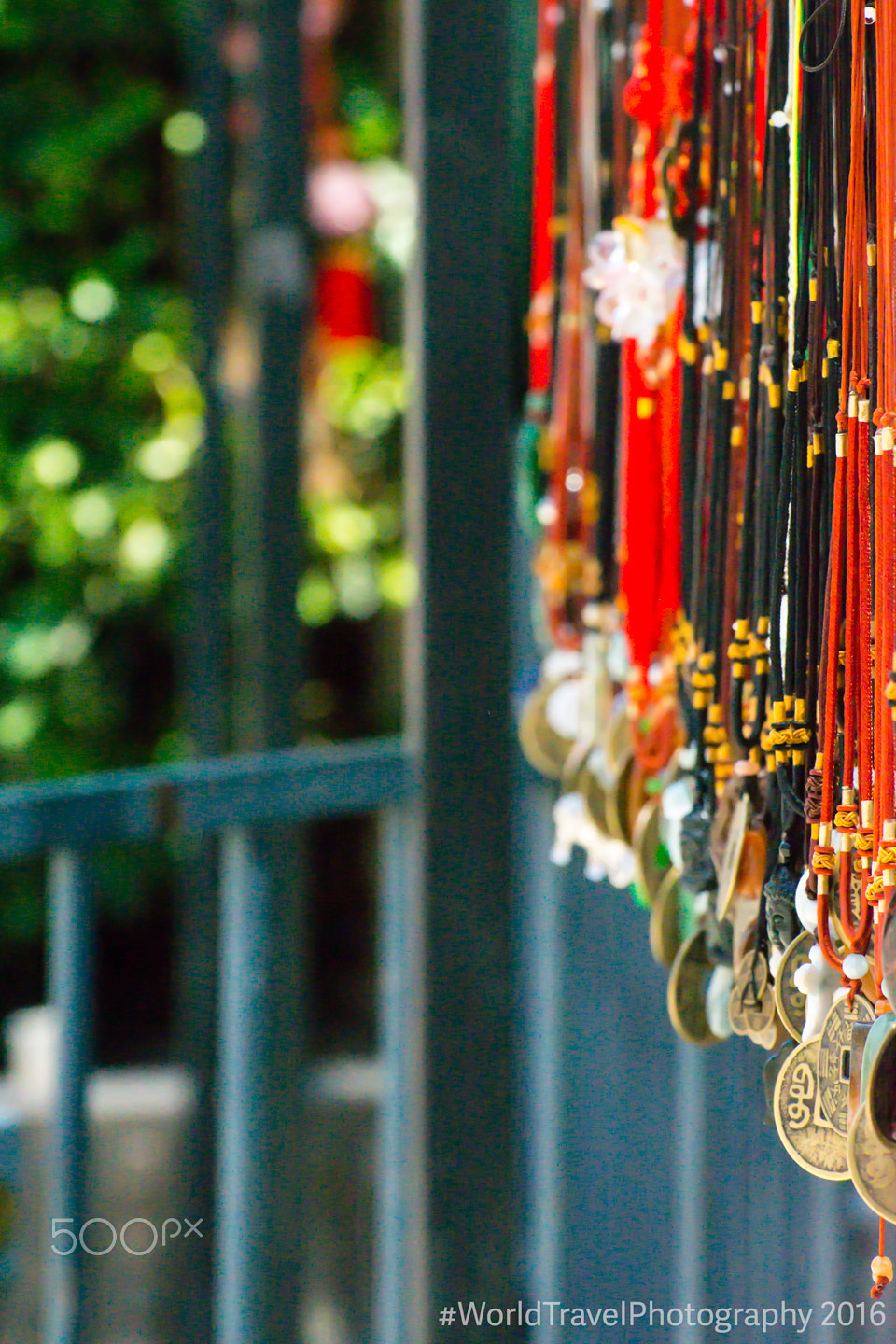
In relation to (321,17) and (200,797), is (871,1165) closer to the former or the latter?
(200,797)

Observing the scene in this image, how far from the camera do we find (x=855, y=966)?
53cm

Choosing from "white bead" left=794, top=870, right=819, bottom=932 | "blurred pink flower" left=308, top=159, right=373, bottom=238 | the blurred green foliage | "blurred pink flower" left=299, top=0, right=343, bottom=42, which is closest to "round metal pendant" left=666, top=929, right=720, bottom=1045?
"white bead" left=794, top=870, right=819, bottom=932

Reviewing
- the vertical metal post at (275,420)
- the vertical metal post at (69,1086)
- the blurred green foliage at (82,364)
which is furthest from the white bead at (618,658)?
the blurred green foliage at (82,364)

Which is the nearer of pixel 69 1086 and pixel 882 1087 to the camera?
pixel 882 1087

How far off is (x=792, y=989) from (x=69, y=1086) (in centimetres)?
63

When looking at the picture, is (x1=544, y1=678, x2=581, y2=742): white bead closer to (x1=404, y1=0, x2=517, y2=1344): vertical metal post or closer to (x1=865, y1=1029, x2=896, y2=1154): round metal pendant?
(x1=404, y1=0, x2=517, y2=1344): vertical metal post

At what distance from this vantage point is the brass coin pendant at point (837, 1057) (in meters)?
0.55

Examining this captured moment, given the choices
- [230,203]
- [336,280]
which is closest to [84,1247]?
[230,203]

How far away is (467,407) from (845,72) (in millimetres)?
526

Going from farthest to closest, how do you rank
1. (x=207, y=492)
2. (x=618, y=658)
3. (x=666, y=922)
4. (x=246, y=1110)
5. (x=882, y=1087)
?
1. (x=207, y=492)
2. (x=246, y=1110)
3. (x=618, y=658)
4. (x=666, y=922)
5. (x=882, y=1087)

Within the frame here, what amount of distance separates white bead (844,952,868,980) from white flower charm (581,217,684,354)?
39 cm

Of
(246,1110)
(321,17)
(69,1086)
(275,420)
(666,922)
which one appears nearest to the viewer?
(666,922)

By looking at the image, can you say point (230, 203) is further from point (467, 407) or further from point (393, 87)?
point (467, 407)

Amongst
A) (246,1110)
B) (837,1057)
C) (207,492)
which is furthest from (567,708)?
(207,492)
